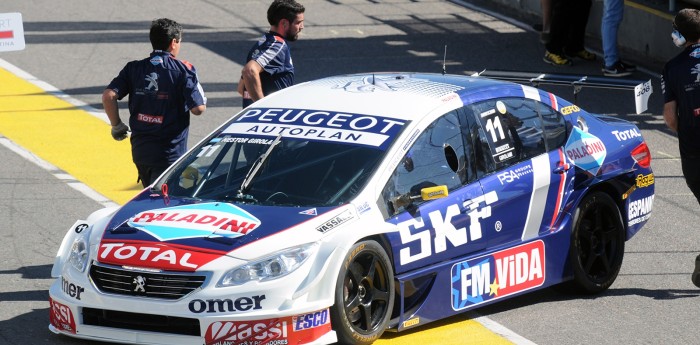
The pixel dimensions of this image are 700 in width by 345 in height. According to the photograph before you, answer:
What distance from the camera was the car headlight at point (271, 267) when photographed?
7.31 m

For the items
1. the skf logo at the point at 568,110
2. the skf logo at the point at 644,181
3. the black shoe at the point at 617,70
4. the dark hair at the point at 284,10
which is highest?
the dark hair at the point at 284,10

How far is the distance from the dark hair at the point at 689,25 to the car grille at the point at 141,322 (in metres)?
4.07

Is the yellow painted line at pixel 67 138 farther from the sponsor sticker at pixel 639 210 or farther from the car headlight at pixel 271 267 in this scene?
the car headlight at pixel 271 267

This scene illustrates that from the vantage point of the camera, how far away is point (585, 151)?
370 inches

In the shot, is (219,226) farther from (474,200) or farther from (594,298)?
(594,298)

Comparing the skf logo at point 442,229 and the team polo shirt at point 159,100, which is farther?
the team polo shirt at point 159,100

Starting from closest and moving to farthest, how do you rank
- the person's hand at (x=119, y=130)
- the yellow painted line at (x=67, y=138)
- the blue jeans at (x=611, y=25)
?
the person's hand at (x=119, y=130)
the yellow painted line at (x=67, y=138)
the blue jeans at (x=611, y=25)

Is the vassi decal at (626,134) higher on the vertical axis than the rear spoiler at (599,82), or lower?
lower

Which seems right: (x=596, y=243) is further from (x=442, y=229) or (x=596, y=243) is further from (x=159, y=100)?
(x=159, y=100)

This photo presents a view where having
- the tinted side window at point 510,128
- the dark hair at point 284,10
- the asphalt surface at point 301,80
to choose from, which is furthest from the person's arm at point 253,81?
the tinted side window at point 510,128

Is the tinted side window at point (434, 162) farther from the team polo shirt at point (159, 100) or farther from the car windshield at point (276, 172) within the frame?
the team polo shirt at point (159, 100)


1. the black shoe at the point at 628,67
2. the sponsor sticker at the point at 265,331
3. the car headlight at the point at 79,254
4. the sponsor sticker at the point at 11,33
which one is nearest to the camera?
the sponsor sticker at the point at 265,331

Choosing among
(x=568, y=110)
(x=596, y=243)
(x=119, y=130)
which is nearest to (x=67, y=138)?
(x=119, y=130)

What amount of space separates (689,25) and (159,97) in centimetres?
359
